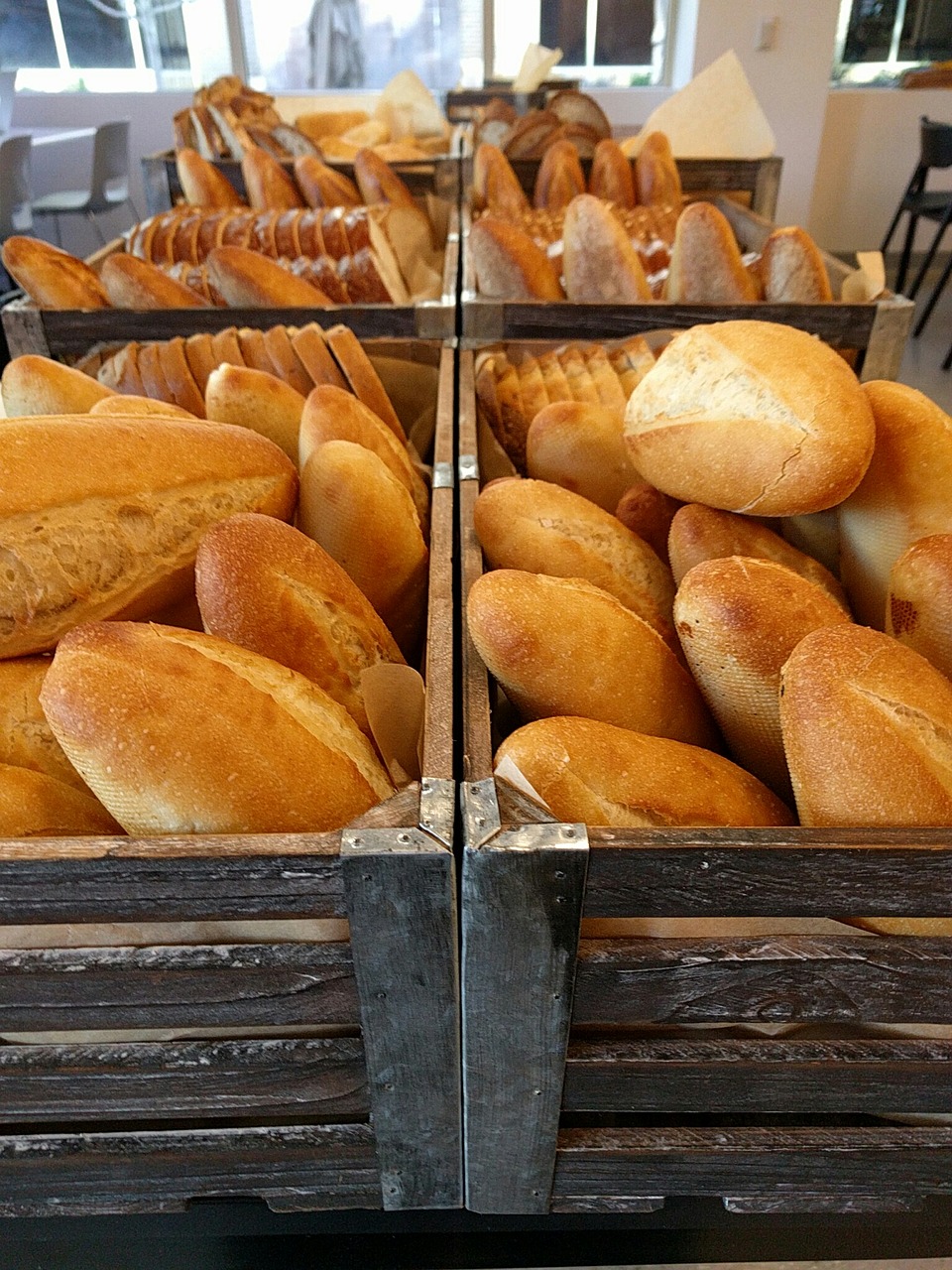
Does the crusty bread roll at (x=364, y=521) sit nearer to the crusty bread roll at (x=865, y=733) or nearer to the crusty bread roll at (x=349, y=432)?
the crusty bread roll at (x=349, y=432)

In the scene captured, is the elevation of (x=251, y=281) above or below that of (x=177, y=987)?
above

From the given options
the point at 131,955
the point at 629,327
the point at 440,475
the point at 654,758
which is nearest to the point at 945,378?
the point at 629,327

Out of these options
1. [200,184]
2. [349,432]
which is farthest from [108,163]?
[349,432]

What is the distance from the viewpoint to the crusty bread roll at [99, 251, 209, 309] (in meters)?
1.41

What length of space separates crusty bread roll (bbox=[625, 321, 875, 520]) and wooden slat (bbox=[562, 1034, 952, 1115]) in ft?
1.47

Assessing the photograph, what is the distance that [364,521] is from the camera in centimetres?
84

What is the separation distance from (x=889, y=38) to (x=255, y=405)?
695 cm

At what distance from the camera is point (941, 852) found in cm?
46

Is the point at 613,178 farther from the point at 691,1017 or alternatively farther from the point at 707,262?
the point at 691,1017

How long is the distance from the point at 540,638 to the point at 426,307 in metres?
0.90

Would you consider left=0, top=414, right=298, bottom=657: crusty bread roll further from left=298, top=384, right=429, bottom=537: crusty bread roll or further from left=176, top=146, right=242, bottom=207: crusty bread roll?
left=176, top=146, right=242, bottom=207: crusty bread roll

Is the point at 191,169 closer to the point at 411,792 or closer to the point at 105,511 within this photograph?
the point at 105,511

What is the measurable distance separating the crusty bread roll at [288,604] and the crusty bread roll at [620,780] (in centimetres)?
19

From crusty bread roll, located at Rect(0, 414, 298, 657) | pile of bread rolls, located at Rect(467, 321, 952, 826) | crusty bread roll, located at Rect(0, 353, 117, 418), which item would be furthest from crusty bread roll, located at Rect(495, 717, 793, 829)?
crusty bread roll, located at Rect(0, 353, 117, 418)
